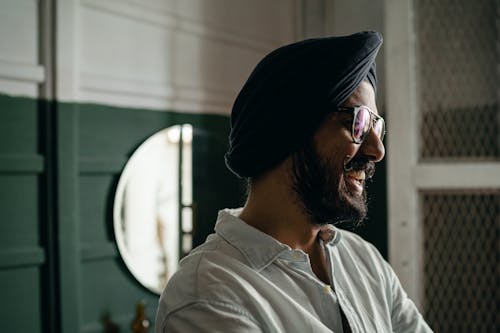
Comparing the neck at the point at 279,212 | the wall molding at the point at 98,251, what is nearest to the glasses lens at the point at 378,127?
the neck at the point at 279,212

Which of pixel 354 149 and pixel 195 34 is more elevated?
pixel 195 34

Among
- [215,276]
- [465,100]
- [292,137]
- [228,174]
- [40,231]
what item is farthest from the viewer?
[228,174]

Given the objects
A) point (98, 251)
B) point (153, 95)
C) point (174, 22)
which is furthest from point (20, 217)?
point (174, 22)

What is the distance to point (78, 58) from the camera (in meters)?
2.16

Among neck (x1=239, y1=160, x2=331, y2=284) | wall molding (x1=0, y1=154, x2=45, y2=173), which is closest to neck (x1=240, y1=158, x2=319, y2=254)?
neck (x1=239, y1=160, x2=331, y2=284)

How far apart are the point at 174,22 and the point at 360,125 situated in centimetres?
153

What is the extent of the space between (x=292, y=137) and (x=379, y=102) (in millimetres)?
1734

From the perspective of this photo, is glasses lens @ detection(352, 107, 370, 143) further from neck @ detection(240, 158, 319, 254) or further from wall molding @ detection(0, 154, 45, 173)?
wall molding @ detection(0, 154, 45, 173)

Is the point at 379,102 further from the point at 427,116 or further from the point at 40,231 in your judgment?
the point at 40,231

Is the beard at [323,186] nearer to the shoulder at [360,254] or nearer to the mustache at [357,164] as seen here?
the mustache at [357,164]

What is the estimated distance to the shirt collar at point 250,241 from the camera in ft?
3.87

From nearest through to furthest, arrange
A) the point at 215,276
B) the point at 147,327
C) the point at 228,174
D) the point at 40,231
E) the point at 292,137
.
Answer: the point at 215,276 → the point at 292,137 → the point at 40,231 → the point at 147,327 → the point at 228,174

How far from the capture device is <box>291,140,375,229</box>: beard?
125cm

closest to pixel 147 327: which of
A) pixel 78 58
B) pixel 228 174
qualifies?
pixel 228 174
